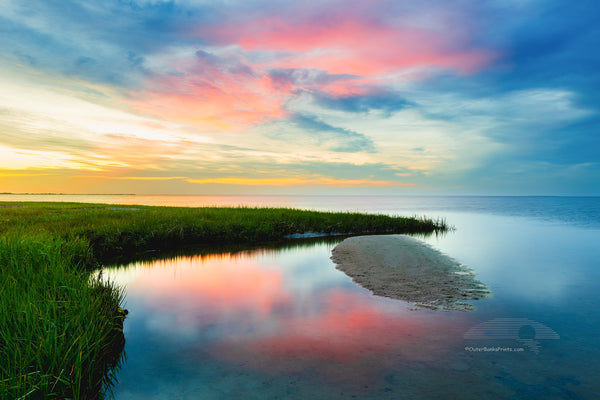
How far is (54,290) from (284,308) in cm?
629

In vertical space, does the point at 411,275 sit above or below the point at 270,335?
above

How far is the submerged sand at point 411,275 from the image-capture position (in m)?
10.8

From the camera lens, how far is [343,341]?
7820mm

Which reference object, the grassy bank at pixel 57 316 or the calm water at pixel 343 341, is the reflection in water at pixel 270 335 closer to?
the calm water at pixel 343 341

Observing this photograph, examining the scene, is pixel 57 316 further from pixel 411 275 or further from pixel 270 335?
pixel 411 275
